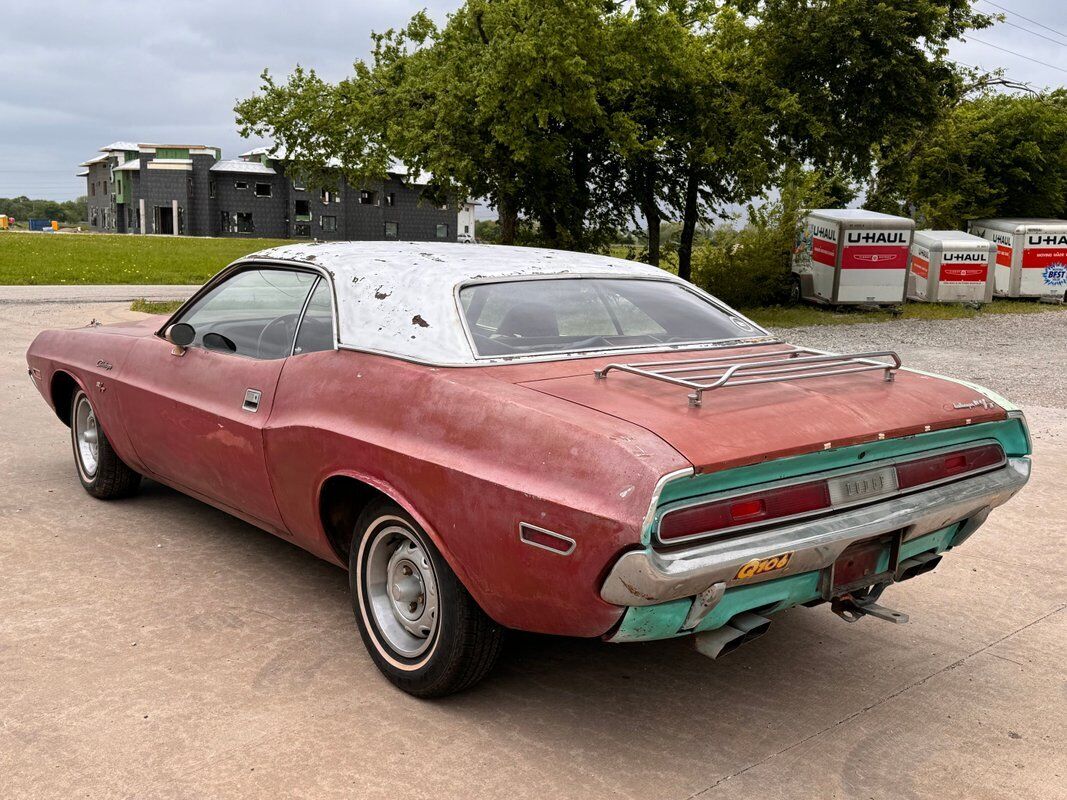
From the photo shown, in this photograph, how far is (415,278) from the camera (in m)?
3.65

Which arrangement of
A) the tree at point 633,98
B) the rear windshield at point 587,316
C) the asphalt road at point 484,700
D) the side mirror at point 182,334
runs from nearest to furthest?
the asphalt road at point 484,700
the rear windshield at point 587,316
the side mirror at point 182,334
the tree at point 633,98

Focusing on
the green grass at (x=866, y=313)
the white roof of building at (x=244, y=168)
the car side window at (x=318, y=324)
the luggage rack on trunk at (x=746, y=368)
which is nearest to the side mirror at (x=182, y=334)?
the car side window at (x=318, y=324)

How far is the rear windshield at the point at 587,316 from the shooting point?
351cm

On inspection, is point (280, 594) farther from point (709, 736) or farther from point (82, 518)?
point (709, 736)

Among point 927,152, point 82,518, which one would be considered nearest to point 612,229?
point 927,152

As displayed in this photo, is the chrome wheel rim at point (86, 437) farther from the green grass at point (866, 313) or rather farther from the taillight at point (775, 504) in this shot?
the green grass at point (866, 313)

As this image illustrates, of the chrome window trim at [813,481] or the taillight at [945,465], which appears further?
the taillight at [945,465]

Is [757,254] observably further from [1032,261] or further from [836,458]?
[836,458]

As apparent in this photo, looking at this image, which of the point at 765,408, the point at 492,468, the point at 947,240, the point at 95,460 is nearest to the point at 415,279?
the point at 492,468

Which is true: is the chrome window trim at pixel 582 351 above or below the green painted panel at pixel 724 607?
above

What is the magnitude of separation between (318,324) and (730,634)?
75.1 inches

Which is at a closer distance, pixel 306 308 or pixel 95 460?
pixel 306 308

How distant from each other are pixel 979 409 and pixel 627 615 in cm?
157

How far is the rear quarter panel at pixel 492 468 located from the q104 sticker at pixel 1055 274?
25.0 meters
